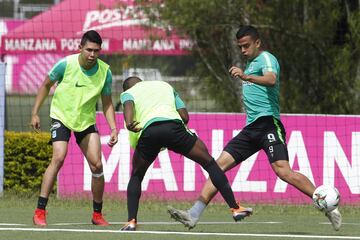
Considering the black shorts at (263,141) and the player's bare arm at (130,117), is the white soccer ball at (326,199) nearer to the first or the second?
the black shorts at (263,141)

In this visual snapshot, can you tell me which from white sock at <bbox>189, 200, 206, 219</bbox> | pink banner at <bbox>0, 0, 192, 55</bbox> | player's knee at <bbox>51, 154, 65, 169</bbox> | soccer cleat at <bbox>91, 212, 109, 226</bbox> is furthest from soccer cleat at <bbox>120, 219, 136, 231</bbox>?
pink banner at <bbox>0, 0, 192, 55</bbox>

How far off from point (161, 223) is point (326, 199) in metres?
2.09

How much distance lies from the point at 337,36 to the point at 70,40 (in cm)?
617

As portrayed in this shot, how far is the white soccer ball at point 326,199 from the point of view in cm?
1180

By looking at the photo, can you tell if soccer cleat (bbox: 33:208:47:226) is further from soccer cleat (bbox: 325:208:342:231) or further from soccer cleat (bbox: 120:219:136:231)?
soccer cleat (bbox: 325:208:342:231)

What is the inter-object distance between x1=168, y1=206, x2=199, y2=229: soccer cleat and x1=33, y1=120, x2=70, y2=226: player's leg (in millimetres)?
1498

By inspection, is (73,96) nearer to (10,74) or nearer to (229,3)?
(229,3)

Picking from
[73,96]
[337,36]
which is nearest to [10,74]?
[337,36]

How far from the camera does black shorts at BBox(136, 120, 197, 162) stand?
38.4ft

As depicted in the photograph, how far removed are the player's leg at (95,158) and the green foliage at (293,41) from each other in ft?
27.1

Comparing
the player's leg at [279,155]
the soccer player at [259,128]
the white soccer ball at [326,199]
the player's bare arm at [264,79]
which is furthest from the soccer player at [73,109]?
the white soccer ball at [326,199]

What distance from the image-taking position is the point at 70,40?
2556 cm

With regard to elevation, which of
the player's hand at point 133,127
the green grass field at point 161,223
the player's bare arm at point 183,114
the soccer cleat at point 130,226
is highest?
the player's bare arm at point 183,114

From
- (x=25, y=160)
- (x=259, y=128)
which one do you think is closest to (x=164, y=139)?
(x=259, y=128)
